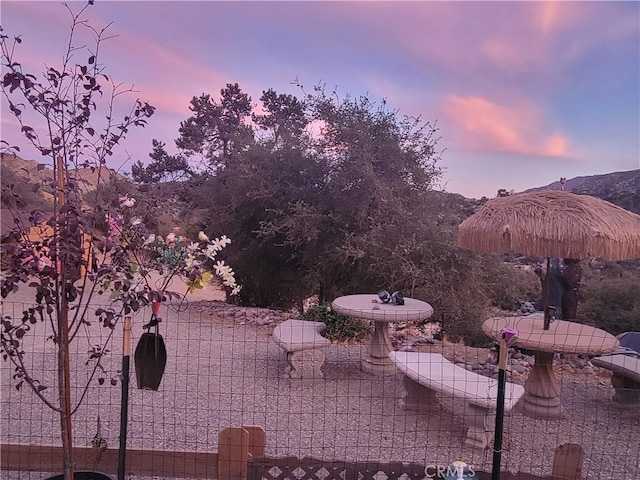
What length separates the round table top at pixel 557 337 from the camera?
144 inches

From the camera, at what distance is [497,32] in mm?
6383

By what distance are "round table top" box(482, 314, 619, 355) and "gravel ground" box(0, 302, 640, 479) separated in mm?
614

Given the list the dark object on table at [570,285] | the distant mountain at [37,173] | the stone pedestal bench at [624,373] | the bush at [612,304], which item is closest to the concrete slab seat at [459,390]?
the stone pedestal bench at [624,373]

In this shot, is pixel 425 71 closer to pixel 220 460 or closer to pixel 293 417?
pixel 293 417

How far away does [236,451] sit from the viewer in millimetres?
2451

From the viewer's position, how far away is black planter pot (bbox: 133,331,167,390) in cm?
259

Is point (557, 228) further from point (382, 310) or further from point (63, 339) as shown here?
point (63, 339)

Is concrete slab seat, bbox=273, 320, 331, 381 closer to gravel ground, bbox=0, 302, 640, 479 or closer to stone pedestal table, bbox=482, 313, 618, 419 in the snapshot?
gravel ground, bbox=0, 302, 640, 479

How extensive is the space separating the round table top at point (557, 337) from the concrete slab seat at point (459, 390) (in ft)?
1.58

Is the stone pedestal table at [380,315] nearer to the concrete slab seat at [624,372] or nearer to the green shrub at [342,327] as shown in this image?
the green shrub at [342,327]

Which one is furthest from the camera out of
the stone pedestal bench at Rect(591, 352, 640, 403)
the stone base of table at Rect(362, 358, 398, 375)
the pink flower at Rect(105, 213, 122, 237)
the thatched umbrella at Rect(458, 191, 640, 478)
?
the stone base of table at Rect(362, 358, 398, 375)

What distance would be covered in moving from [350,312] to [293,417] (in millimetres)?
1225

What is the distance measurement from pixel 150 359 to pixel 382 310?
2.48m

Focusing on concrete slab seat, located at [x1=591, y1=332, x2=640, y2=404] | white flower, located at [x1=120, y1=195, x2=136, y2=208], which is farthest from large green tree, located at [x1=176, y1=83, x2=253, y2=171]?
white flower, located at [x1=120, y1=195, x2=136, y2=208]
